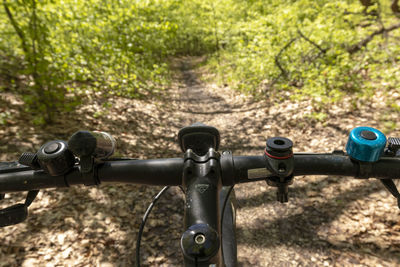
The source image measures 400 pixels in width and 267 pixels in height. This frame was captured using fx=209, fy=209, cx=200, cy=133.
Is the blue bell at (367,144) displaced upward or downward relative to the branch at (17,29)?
downward

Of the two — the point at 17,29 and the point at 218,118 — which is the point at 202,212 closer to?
the point at 17,29

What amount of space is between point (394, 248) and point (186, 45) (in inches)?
1358

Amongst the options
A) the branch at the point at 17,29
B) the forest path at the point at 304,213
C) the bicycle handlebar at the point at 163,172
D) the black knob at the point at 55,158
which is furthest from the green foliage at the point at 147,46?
the black knob at the point at 55,158

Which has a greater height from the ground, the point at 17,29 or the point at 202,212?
the point at 17,29

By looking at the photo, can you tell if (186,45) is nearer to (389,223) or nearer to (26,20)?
(26,20)

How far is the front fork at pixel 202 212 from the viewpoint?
740 millimetres

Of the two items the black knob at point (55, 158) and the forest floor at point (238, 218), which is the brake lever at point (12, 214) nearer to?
the black knob at point (55, 158)

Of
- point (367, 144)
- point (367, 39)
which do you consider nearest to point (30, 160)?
point (367, 144)

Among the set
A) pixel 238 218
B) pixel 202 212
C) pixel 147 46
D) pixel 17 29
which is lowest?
pixel 238 218

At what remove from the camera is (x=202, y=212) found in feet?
3.00

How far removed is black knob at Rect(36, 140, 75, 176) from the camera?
1.11 meters

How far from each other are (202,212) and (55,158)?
839 mm

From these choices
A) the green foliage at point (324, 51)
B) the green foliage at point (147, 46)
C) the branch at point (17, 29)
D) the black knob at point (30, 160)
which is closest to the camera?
the black knob at point (30, 160)

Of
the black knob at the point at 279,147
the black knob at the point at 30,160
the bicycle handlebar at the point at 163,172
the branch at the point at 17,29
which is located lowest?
the bicycle handlebar at the point at 163,172
